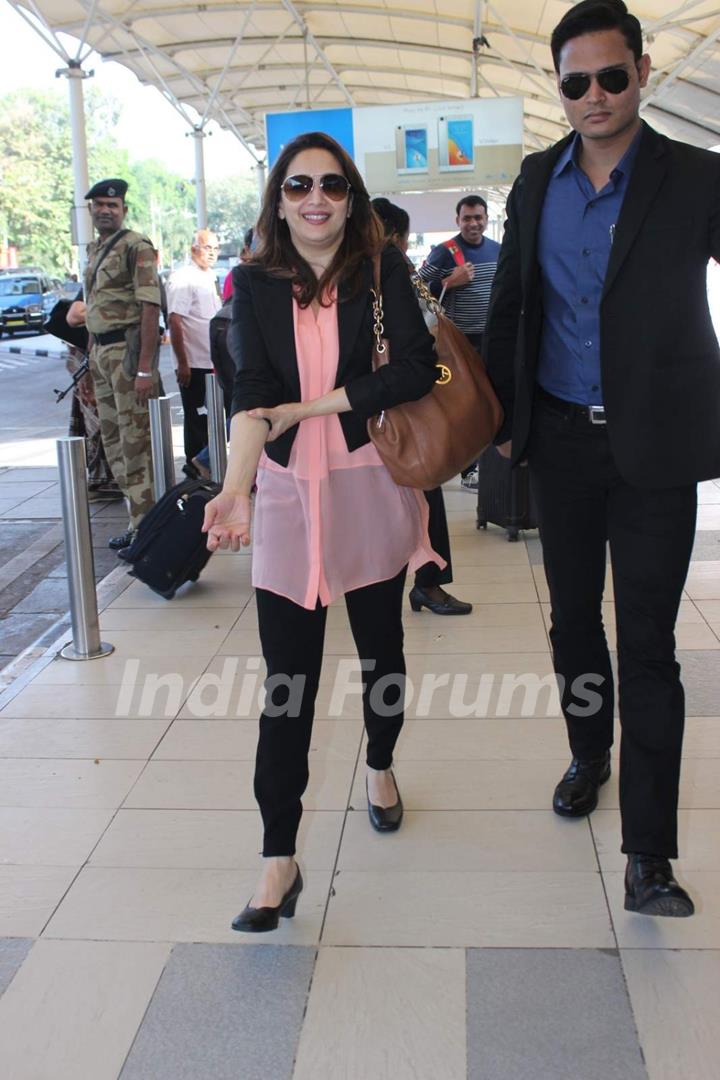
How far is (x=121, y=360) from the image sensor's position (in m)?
7.11

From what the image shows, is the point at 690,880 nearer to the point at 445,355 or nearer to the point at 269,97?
the point at 445,355

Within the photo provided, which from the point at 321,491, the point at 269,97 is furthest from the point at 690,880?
the point at 269,97

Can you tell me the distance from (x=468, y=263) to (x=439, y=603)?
10.2 ft

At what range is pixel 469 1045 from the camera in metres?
2.46

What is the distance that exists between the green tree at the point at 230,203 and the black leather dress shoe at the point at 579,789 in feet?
389

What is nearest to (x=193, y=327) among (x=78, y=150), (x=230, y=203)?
(x=78, y=150)

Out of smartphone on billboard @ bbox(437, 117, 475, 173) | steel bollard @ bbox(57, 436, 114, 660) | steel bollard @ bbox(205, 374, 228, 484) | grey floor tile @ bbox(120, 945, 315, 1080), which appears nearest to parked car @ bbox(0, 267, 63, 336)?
smartphone on billboard @ bbox(437, 117, 475, 173)

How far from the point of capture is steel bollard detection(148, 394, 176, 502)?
673cm

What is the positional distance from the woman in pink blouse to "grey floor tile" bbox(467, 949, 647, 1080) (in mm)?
581

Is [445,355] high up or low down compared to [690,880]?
up

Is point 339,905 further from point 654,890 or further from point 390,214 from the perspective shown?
point 390,214

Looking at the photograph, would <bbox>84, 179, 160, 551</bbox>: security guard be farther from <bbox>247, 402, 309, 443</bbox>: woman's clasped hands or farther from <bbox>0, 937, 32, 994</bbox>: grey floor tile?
<bbox>0, 937, 32, 994</bbox>: grey floor tile

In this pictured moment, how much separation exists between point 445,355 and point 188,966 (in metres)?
1.67

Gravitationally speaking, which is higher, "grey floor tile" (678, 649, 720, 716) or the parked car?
the parked car
